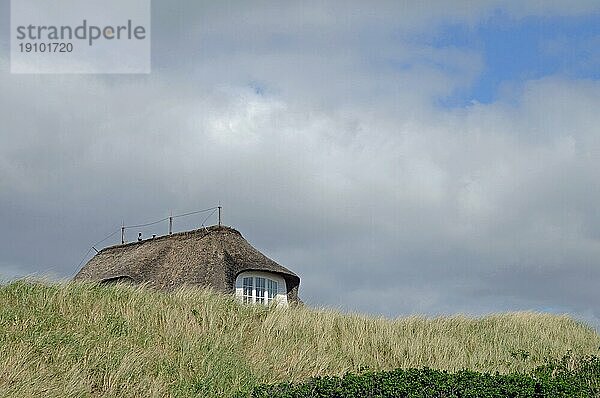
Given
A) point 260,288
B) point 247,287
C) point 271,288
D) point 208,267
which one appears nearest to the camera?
point 208,267

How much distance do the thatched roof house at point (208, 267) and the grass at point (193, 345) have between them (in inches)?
385

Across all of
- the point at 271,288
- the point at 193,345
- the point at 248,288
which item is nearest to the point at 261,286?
the point at 271,288

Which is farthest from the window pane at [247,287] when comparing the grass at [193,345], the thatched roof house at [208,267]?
the grass at [193,345]

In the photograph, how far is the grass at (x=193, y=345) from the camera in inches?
461

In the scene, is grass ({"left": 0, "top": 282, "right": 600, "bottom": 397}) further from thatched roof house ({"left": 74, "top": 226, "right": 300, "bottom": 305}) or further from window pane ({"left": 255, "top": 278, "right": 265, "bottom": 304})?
window pane ({"left": 255, "top": 278, "right": 265, "bottom": 304})

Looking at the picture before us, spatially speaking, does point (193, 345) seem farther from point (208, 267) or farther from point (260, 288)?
point (260, 288)

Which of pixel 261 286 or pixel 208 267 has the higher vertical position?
pixel 208 267

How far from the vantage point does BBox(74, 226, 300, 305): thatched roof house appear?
28.0m

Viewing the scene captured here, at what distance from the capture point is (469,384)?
413 inches

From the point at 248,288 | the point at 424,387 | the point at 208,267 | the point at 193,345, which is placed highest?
the point at 208,267

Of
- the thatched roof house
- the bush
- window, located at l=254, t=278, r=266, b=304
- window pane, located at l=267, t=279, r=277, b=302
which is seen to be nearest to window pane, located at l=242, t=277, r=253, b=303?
the thatched roof house

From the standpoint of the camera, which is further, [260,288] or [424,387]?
[260,288]

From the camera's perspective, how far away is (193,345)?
45.1 ft

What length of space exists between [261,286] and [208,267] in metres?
2.20
